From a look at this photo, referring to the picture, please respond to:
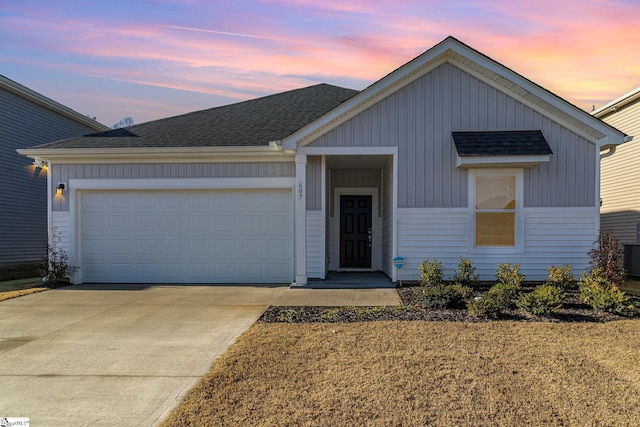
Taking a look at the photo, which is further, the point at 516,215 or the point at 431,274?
the point at 516,215

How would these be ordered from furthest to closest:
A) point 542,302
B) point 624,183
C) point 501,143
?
point 624,183 → point 501,143 → point 542,302

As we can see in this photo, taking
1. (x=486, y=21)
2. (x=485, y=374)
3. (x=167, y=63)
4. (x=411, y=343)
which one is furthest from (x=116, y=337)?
(x=486, y=21)

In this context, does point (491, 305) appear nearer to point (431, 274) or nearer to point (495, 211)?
point (431, 274)

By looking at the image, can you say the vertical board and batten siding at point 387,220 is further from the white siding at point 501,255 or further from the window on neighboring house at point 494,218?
the window on neighboring house at point 494,218

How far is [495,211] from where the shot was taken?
380 inches

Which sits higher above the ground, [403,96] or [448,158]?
[403,96]

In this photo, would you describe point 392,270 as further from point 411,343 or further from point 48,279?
point 48,279

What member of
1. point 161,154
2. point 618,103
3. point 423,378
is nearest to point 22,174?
point 161,154

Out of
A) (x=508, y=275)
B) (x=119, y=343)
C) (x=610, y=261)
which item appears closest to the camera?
(x=119, y=343)

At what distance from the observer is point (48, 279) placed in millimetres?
10664

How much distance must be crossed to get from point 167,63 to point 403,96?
20.9ft

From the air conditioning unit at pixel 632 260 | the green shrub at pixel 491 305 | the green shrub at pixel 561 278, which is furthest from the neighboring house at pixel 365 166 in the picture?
the air conditioning unit at pixel 632 260

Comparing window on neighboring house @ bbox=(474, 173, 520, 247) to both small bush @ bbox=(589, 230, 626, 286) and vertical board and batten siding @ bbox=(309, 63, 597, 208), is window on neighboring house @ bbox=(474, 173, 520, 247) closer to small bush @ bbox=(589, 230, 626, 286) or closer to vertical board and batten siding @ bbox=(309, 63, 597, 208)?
vertical board and batten siding @ bbox=(309, 63, 597, 208)

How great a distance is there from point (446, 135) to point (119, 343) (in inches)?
294
